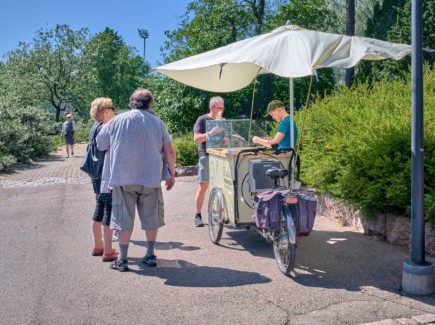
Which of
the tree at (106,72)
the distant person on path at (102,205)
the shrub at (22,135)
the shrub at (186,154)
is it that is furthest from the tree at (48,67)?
the distant person on path at (102,205)

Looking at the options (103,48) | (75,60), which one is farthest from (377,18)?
(103,48)

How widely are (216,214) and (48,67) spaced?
128 feet

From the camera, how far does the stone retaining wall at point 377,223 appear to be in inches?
227

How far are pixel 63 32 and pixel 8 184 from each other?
107 ft

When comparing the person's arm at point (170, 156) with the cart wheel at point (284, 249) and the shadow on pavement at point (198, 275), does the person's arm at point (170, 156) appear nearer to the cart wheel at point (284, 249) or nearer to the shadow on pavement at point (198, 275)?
the shadow on pavement at point (198, 275)

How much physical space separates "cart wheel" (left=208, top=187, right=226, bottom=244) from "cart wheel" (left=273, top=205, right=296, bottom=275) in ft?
3.62

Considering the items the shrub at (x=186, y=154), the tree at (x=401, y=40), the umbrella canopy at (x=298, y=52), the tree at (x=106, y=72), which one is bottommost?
the shrub at (x=186, y=154)

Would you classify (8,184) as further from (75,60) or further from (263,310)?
(75,60)

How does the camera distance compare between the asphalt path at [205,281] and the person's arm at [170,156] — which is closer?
the asphalt path at [205,281]

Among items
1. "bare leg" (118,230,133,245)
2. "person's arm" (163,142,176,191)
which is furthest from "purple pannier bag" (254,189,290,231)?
"bare leg" (118,230,133,245)

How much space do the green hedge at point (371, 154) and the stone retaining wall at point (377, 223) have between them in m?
0.12

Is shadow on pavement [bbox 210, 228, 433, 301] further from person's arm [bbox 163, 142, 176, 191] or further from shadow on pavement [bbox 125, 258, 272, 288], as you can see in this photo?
person's arm [bbox 163, 142, 176, 191]

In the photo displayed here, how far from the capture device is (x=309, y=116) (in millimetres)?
9742

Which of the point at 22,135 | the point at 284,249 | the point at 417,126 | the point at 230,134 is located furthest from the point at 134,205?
the point at 22,135
